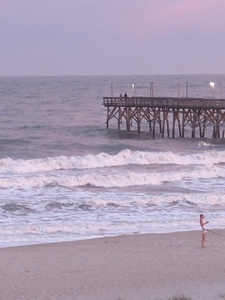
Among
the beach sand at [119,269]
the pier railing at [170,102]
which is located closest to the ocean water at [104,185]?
the beach sand at [119,269]

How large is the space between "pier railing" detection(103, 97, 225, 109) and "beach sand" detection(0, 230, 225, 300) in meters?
22.8

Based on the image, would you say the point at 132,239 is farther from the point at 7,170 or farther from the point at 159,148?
the point at 159,148

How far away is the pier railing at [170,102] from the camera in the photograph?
3955 cm

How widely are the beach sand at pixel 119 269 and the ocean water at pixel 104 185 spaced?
55.1 inches

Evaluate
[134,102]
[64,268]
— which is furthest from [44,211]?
[134,102]

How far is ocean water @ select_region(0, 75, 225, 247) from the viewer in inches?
746

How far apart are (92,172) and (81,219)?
10.3 m

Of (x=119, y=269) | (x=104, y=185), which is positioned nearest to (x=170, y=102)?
(x=104, y=185)

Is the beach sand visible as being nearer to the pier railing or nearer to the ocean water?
the ocean water

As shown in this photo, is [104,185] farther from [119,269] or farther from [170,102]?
[170,102]

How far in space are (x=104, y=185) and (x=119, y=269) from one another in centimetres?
1249

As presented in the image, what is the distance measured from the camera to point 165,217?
20.1 meters

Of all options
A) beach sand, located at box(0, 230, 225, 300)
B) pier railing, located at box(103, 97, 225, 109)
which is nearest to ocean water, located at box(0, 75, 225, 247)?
beach sand, located at box(0, 230, 225, 300)

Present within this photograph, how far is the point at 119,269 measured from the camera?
1413cm
